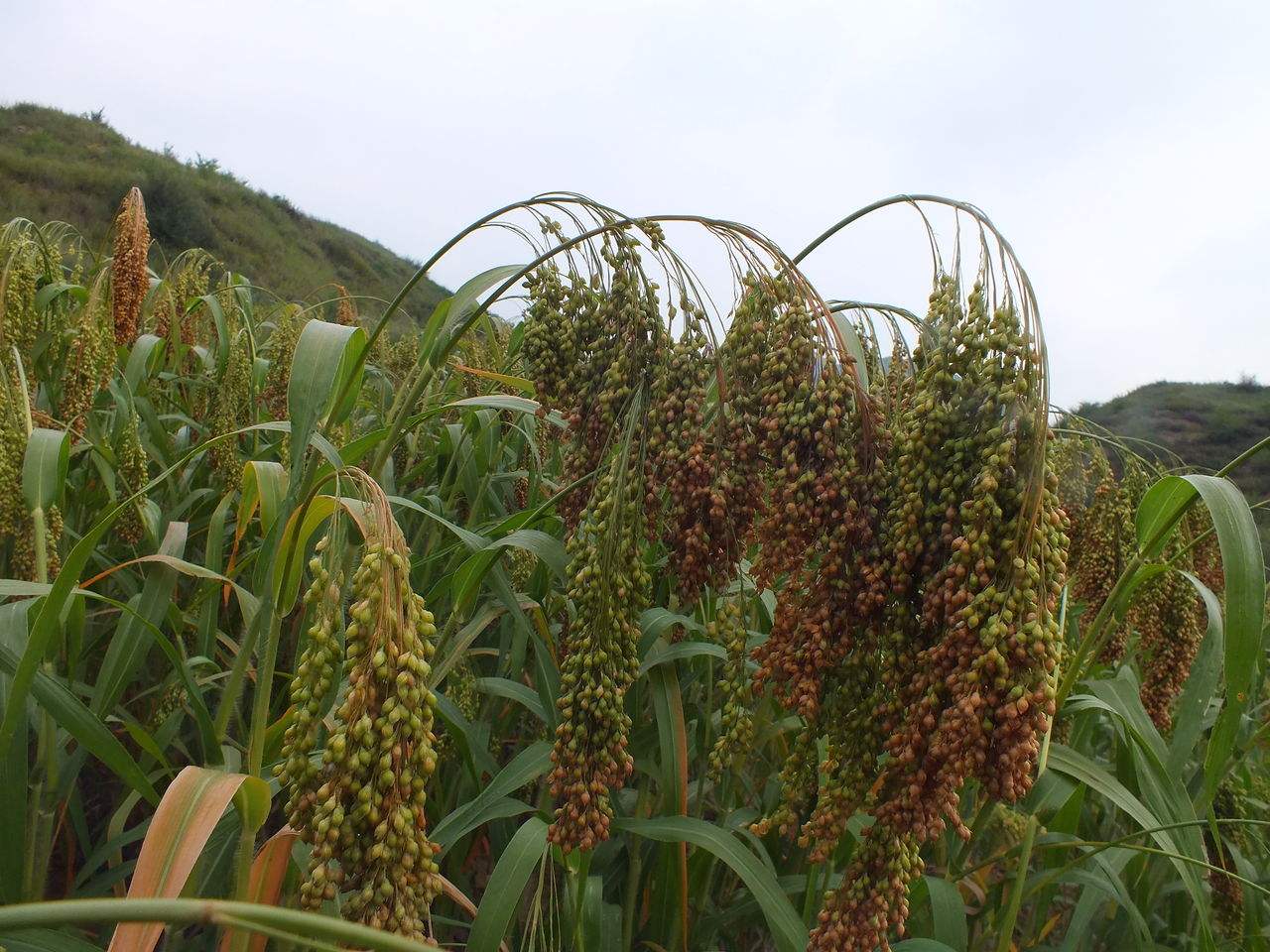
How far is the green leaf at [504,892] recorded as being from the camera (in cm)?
Result: 158

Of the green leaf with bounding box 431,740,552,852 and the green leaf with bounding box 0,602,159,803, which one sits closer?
the green leaf with bounding box 0,602,159,803

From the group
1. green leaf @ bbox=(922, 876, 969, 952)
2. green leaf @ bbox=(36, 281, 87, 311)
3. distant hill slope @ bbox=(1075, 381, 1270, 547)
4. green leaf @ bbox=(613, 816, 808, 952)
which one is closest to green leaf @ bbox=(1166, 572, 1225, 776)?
green leaf @ bbox=(922, 876, 969, 952)

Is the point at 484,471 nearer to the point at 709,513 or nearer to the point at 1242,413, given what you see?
the point at 709,513

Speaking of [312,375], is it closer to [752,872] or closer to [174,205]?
[752,872]

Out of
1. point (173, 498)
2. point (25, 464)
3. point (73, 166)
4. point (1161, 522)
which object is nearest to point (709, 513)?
point (1161, 522)

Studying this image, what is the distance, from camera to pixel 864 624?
4.28 ft

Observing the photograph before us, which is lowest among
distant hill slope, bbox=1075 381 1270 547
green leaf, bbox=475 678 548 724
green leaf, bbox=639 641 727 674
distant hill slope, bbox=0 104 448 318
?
green leaf, bbox=475 678 548 724

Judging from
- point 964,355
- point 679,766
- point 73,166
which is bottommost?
point 679,766

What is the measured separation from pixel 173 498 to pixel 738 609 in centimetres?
199

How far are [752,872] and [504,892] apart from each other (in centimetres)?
51

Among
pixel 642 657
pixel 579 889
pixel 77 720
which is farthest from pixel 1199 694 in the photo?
pixel 77 720

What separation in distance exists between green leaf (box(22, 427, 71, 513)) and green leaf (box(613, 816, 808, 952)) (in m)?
1.49

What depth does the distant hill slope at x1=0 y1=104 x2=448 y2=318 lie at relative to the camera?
22.1 m

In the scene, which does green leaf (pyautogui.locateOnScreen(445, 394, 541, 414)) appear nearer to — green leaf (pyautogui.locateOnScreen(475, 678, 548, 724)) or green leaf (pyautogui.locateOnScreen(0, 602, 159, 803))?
green leaf (pyautogui.locateOnScreen(475, 678, 548, 724))
